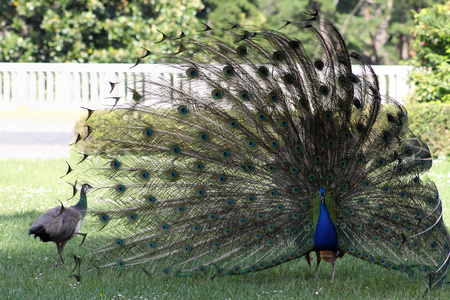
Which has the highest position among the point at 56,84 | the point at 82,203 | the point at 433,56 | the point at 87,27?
the point at 82,203

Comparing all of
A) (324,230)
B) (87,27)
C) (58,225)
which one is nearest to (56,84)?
(87,27)

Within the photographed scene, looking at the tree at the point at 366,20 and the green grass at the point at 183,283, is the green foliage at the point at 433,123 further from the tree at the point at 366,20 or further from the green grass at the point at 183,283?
the tree at the point at 366,20

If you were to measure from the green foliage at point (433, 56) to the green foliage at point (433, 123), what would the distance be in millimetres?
655

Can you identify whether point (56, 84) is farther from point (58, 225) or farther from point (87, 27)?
point (58, 225)

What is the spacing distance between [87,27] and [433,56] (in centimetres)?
990

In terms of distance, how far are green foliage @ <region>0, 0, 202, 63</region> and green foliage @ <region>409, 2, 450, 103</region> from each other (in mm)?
7533

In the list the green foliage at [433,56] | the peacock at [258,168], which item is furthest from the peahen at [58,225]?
the green foliage at [433,56]

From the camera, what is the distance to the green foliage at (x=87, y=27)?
54.9 ft

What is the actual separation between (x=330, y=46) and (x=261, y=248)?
1.60 m

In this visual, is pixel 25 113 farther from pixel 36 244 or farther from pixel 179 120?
pixel 179 120

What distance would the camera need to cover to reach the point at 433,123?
1072cm

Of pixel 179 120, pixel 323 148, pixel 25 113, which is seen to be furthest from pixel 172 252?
pixel 25 113

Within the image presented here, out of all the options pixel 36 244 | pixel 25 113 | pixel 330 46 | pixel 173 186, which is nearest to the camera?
pixel 330 46

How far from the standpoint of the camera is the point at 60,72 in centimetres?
1454
